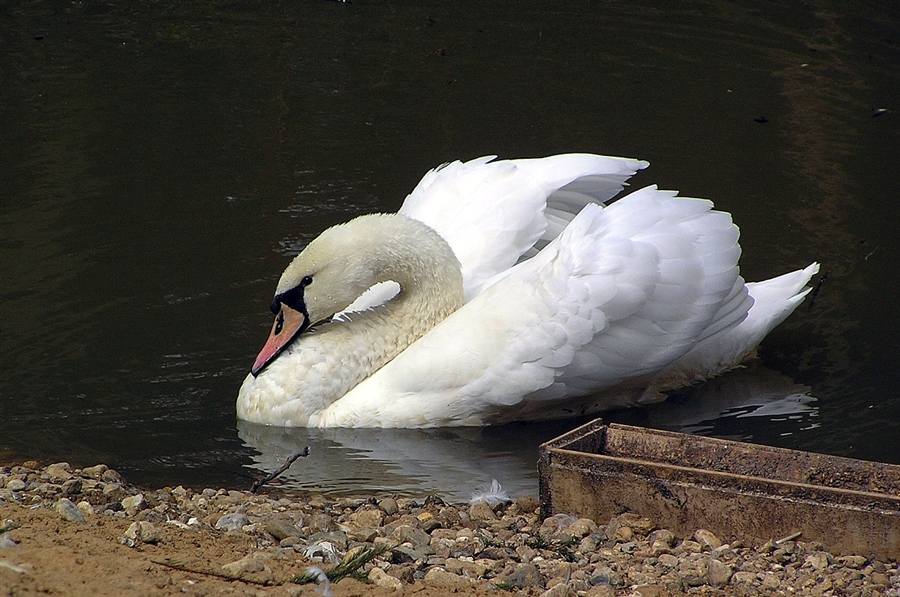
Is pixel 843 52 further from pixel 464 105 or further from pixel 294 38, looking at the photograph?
pixel 294 38

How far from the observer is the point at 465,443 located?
6.29m

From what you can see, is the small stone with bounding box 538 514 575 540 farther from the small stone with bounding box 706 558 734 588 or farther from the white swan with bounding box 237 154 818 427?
the white swan with bounding box 237 154 818 427

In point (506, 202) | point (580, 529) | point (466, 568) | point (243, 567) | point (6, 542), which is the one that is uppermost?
point (506, 202)

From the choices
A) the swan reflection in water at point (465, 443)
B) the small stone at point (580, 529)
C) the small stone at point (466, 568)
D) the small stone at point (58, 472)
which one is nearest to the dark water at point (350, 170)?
the swan reflection in water at point (465, 443)

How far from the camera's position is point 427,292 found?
6633 millimetres

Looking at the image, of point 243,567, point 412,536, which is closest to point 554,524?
point 412,536

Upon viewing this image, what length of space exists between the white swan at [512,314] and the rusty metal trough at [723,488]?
1106 mm

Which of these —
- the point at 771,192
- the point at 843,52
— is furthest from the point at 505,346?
the point at 843,52

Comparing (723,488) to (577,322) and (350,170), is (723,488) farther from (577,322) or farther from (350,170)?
(350,170)

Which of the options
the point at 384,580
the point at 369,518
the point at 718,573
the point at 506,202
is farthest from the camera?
the point at 506,202

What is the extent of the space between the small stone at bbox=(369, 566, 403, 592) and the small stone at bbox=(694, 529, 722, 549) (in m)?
1.20

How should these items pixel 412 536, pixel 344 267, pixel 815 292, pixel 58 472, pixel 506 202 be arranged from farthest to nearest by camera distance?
pixel 815 292 → pixel 506 202 → pixel 344 267 → pixel 58 472 → pixel 412 536

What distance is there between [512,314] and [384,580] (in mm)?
2435

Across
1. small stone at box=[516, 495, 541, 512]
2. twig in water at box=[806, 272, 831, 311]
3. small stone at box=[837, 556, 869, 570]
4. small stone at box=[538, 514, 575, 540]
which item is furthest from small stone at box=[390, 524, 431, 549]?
twig in water at box=[806, 272, 831, 311]
